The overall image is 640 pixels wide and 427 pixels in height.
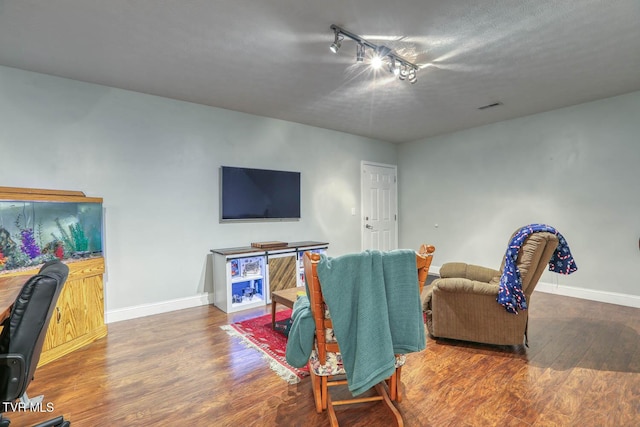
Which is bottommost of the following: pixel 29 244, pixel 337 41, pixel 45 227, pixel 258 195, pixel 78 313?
pixel 78 313

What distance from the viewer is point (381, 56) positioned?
255 cm

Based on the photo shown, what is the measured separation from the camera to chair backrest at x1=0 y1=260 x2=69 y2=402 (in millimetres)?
1261

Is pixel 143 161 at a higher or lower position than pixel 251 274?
higher

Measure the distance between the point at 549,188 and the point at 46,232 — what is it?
222 inches

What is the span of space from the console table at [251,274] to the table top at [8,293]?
1.77m

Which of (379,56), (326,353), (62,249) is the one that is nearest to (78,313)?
(62,249)

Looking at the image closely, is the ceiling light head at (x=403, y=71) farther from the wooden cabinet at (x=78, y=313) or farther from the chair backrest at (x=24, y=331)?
the wooden cabinet at (x=78, y=313)

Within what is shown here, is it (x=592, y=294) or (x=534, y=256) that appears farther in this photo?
(x=592, y=294)

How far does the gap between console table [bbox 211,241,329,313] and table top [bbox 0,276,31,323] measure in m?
1.77

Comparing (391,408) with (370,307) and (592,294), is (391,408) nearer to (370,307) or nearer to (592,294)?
(370,307)

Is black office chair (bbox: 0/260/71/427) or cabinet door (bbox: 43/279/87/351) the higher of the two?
black office chair (bbox: 0/260/71/427)

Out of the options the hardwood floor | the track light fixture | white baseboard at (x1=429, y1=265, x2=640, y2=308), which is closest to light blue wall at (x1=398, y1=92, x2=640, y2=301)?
white baseboard at (x1=429, y1=265, x2=640, y2=308)

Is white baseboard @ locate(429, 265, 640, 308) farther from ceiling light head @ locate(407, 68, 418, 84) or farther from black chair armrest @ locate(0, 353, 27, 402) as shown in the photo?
black chair armrest @ locate(0, 353, 27, 402)
